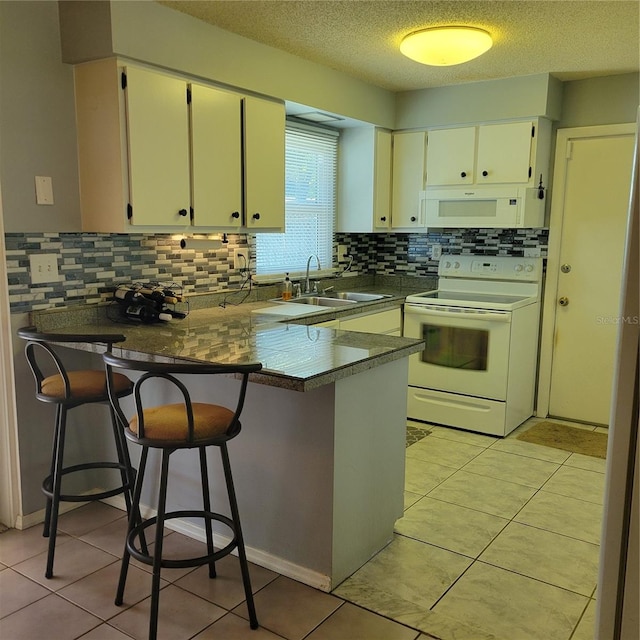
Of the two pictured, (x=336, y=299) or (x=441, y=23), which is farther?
(x=336, y=299)

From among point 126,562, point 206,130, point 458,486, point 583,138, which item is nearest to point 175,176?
point 206,130

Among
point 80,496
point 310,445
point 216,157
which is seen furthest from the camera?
point 216,157

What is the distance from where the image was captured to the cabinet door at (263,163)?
3.17m

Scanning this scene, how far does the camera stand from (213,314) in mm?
3268

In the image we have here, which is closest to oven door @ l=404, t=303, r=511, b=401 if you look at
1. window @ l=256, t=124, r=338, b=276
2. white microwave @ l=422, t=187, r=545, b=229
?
white microwave @ l=422, t=187, r=545, b=229

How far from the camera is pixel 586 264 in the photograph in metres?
4.08

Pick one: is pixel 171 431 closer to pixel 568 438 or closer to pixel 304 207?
pixel 304 207

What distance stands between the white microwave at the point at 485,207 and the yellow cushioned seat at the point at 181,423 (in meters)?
2.64

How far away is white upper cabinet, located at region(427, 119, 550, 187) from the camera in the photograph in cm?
387

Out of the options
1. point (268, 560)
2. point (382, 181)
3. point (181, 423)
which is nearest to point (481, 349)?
point (382, 181)

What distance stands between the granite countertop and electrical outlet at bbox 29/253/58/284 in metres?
0.16

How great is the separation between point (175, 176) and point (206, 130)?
32 cm

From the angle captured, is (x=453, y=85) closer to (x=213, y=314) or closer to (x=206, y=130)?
(x=206, y=130)

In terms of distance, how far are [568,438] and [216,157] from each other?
9.33 feet
